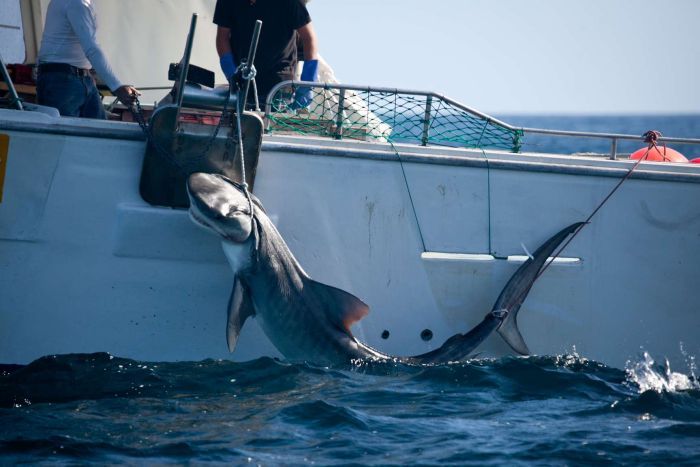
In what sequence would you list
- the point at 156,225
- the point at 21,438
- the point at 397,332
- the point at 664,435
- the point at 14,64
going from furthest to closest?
the point at 14,64 < the point at 397,332 < the point at 156,225 < the point at 664,435 < the point at 21,438

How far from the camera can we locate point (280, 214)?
627 centimetres

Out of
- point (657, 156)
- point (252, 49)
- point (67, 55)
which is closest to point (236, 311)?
point (252, 49)

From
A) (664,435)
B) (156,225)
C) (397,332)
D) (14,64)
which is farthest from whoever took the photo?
(14,64)

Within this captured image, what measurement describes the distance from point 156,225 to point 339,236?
117 centimetres

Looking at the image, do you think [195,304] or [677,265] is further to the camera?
[677,265]

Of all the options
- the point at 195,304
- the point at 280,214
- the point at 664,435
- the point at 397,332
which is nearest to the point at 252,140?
the point at 280,214

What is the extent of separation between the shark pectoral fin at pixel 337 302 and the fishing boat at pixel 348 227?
0.41m

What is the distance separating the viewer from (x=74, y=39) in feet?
21.0

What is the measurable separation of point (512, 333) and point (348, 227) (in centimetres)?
126

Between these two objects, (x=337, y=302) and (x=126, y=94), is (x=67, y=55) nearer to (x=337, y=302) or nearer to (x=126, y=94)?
(x=126, y=94)

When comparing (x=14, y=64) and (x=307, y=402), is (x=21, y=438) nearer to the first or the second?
(x=307, y=402)

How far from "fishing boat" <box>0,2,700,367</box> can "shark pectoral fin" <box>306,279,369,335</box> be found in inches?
16.1

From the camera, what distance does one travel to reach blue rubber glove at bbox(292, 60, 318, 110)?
23.1 ft

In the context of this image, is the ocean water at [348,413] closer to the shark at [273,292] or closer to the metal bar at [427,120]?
the shark at [273,292]
